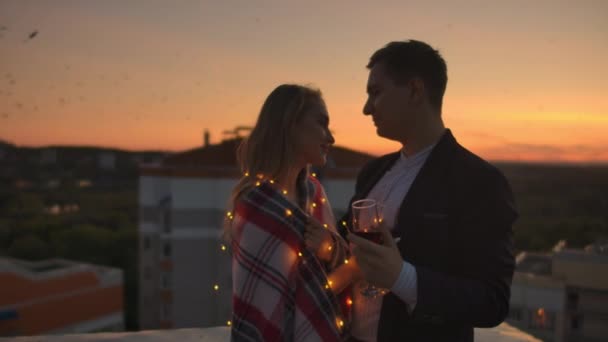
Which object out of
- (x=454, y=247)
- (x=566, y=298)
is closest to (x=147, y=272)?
(x=566, y=298)

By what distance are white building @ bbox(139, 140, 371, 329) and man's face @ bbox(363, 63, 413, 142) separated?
13.9 m

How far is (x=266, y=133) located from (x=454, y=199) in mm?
646

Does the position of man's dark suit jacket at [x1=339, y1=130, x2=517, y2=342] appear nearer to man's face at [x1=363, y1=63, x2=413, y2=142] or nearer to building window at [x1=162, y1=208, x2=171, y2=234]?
man's face at [x1=363, y1=63, x2=413, y2=142]

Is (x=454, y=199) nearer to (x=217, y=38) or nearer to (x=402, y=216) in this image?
(x=402, y=216)

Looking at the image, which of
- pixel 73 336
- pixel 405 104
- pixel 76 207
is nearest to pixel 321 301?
pixel 405 104

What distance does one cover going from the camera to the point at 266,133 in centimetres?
151

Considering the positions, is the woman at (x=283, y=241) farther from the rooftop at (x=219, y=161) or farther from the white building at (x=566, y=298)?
the rooftop at (x=219, y=161)

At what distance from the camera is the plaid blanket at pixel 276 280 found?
142 cm

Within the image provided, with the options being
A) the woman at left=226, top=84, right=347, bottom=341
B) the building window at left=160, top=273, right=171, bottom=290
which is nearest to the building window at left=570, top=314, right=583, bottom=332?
the woman at left=226, top=84, right=347, bottom=341

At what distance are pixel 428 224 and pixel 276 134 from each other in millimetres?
577

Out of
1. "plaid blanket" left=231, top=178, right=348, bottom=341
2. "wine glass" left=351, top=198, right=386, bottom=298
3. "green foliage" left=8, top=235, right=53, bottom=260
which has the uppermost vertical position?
"wine glass" left=351, top=198, right=386, bottom=298

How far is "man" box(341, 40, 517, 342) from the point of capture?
1.14 m

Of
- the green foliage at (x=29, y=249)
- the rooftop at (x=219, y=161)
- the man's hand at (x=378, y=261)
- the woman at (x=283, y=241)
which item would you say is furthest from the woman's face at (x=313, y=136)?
the green foliage at (x=29, y=249)

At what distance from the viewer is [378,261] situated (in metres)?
1.09
